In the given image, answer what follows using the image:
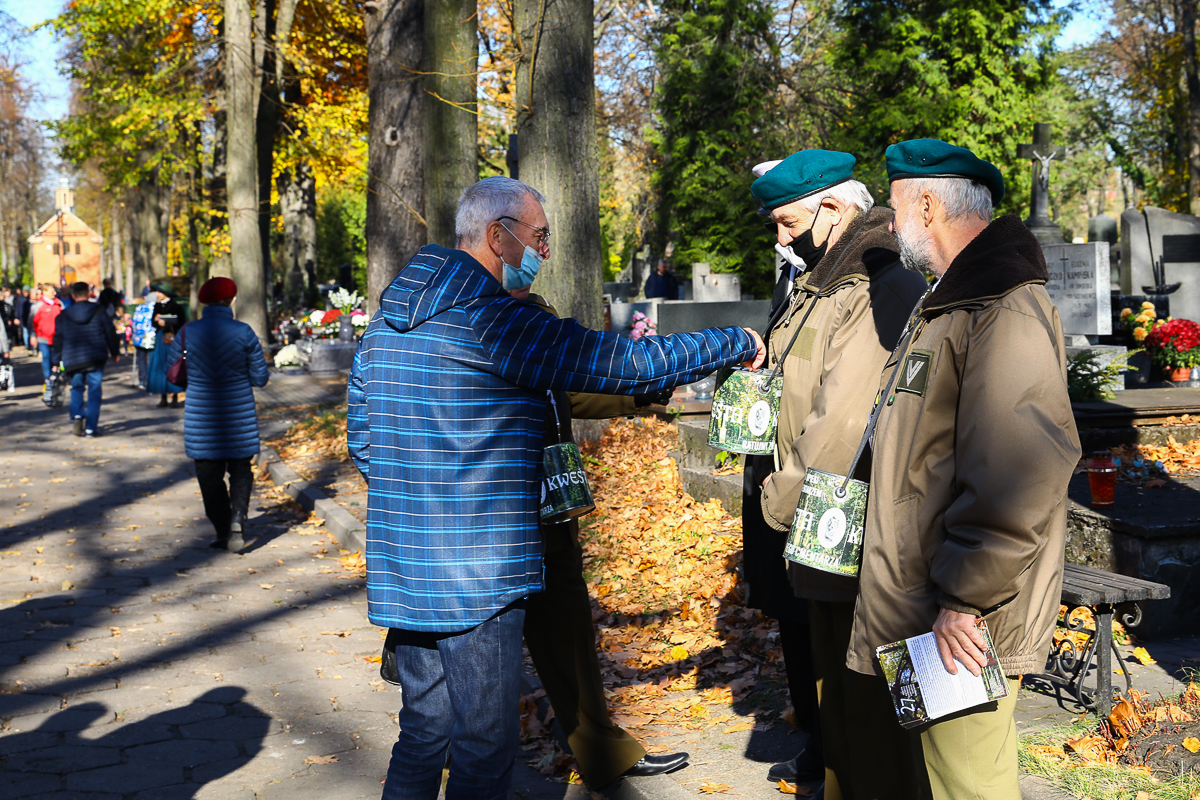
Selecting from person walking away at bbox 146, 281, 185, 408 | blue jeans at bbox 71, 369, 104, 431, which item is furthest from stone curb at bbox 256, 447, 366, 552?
person walking away at bbox 146, 281, 185, 408

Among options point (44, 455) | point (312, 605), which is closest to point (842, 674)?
point (312, 605)

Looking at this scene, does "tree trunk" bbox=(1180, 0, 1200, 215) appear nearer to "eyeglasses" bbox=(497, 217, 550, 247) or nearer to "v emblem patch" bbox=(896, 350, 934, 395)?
"eyeglasses" bbox=(497, 217, 550, 247)

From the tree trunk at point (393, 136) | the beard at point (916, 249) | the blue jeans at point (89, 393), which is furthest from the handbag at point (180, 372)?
the beard at point (916, 249)

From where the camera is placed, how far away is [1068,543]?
5.51 metres

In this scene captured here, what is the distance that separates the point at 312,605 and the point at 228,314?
2.70m

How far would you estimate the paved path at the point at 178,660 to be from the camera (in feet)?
14.8

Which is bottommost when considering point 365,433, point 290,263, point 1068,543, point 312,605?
point 312,605

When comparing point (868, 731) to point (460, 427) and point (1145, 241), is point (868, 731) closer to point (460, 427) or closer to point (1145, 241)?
point (460, 427)

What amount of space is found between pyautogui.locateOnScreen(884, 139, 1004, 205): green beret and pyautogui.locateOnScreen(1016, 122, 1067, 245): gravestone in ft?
51.0

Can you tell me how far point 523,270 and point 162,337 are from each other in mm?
15310

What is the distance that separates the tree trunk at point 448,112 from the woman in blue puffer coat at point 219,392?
2.29 meters

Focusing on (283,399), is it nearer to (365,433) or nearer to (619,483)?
(619,483)

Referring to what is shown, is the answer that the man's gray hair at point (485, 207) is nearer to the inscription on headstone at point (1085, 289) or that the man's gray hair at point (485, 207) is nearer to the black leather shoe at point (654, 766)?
the black leather shoe at point (654, 766)

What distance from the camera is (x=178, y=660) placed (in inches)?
237
